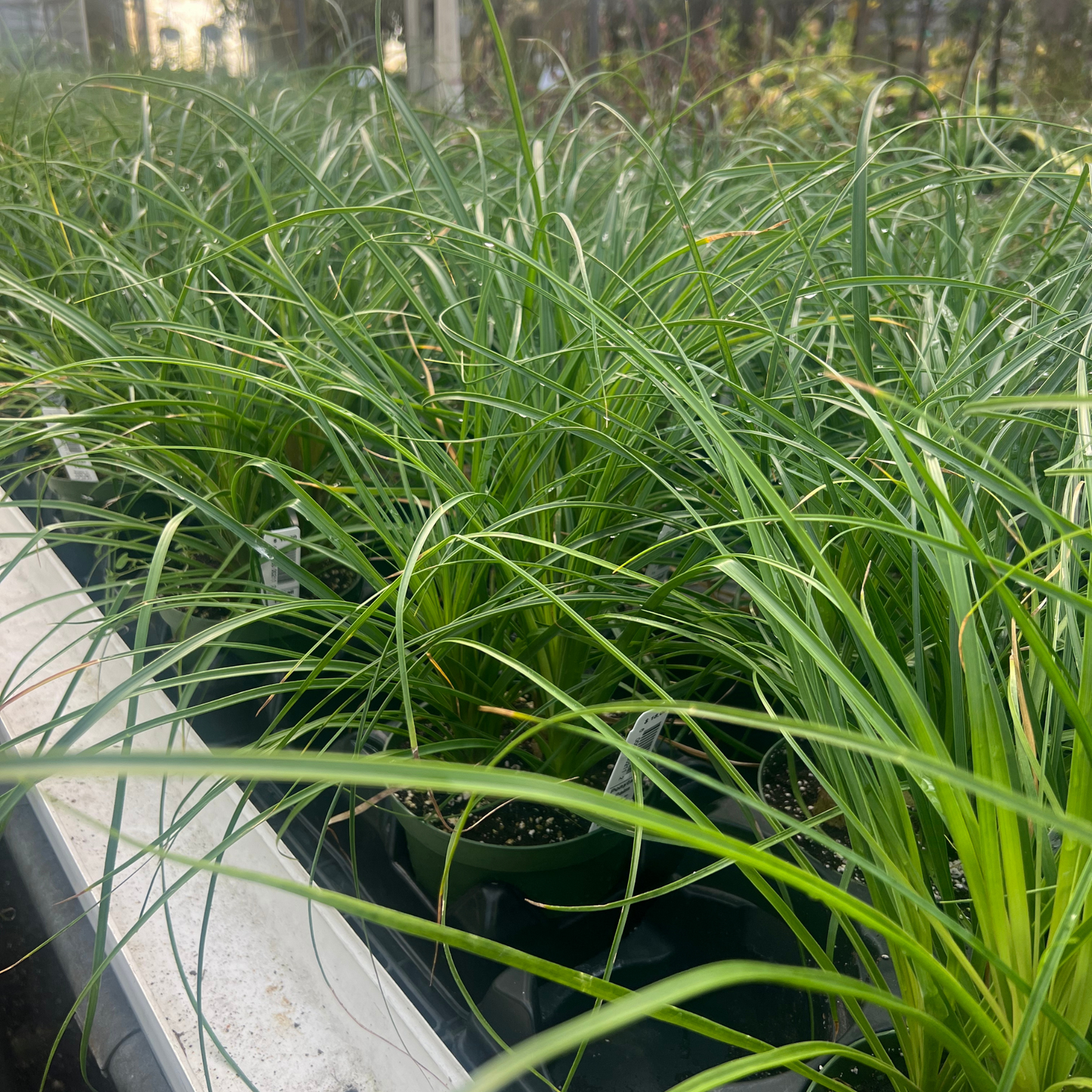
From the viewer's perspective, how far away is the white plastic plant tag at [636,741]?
44cm

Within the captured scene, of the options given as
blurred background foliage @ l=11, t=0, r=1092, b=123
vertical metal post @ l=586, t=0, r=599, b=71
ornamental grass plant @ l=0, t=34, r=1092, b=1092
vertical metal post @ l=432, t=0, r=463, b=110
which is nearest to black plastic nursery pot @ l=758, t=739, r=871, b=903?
ornamental grass plant @ l=0, t=34, r=1092, b=1092

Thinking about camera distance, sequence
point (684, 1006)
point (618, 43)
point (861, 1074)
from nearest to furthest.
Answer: point (861, 1074), point (684, 1006), point (618, 43)

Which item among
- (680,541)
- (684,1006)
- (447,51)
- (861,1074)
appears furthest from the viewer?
(447,51)

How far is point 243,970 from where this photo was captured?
0.49m

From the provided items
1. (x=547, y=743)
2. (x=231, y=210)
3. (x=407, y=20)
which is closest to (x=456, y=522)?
(x=547, y=743)

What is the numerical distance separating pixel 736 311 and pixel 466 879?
429 mm

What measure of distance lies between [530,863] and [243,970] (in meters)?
0.18

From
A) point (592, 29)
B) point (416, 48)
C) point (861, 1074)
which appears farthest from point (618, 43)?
point (861, 1074)

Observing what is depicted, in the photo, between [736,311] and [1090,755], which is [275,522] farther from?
[1090,755]

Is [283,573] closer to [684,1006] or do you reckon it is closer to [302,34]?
[684,1006]

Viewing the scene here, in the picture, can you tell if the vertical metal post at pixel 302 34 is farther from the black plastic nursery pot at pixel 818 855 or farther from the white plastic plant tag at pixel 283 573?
the black plastic nursery pot at pixel 818 855

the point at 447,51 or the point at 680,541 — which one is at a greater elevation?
the point at 447,51

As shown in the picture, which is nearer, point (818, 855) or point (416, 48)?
point (818, 855)

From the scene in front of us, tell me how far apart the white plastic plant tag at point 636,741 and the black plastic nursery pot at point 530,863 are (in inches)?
0.8
